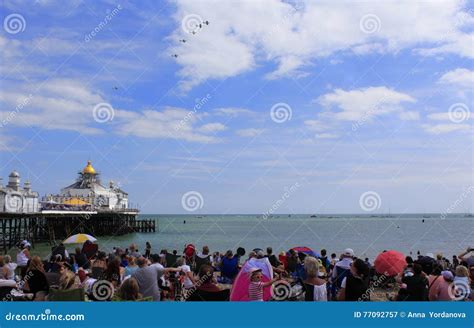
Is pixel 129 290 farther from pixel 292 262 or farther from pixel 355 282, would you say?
pixel 292 262

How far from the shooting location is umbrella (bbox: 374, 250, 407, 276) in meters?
12.5

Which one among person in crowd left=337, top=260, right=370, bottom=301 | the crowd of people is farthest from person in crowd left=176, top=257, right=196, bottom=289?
person in crowd left=337, top=260, right=370, bottom=301

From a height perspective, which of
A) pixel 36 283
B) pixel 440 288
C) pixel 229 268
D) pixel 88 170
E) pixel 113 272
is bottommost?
pixel 440 288

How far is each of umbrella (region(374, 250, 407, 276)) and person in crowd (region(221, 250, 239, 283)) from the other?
3.85m

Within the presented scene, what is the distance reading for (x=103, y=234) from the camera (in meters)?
62.2

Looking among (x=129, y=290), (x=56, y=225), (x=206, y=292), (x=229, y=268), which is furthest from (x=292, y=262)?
(x=56, y=225)

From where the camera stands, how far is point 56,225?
2051 inches

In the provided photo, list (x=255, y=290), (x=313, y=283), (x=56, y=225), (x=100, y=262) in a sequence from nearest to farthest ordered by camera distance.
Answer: (x=313, y=283), (x=255, y=290), (x=100, y=262), (x=56, y=225)

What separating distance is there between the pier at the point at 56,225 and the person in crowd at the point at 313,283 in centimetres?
3548

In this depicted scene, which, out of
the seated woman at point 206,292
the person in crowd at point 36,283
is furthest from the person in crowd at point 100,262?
the seated woman at point 206,292

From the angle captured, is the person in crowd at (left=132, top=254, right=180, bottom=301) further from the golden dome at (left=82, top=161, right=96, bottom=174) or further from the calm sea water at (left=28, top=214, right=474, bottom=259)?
the golden dome at (left=82, top=161, right=96, bottom=174)

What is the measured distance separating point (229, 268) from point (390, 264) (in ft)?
14.0

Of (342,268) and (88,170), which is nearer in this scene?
(342,268)
